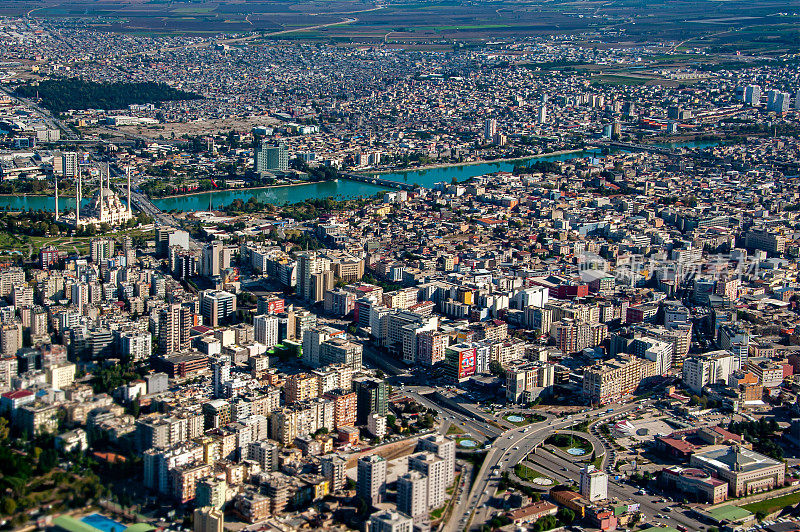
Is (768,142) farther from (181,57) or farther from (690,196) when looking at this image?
(181,57)

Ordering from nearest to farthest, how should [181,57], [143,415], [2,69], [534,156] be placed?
[143,415]
[534,156]
[2,69]
[181,57]

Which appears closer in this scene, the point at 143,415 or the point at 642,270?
the point at 143,415

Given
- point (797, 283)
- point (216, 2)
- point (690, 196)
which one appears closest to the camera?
point (797, 283)

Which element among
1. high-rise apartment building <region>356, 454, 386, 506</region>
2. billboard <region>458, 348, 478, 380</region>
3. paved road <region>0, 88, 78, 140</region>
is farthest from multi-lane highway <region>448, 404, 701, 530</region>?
paved road <region>0, 88, 78, 140</region>

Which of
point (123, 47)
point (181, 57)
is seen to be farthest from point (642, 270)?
point (123, 47)

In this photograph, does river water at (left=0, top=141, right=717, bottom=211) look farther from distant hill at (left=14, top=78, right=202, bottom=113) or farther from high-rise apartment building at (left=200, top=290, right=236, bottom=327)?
distant hill at (left=14, top=78, right=202, bottom=113)

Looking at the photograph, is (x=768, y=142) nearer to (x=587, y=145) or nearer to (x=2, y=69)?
(x=587, y=145)

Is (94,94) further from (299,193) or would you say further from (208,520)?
(208,520)

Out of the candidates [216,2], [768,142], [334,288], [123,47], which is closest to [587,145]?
[768,142]
